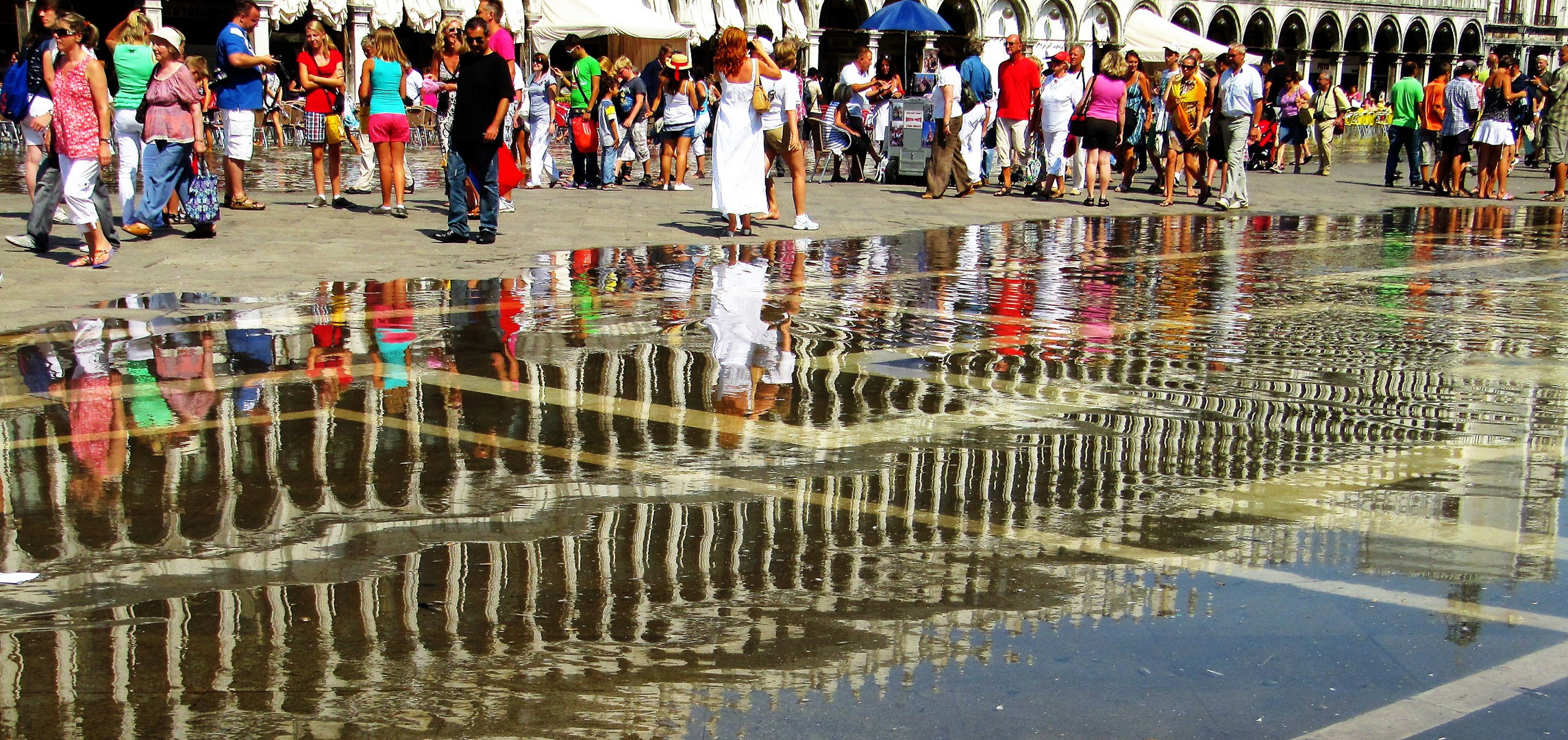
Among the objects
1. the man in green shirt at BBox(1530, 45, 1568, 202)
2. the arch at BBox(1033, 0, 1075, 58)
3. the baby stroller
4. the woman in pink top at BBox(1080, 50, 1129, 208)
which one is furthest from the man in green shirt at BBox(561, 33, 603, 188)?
the arch at BBox(1033, 0, 1075, 58)

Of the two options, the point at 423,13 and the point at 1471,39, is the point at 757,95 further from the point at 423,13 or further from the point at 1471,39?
the point at 1471,39

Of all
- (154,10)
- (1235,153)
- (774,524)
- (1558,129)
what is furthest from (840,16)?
(774,524)

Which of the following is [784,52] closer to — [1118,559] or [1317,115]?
[1118,559]

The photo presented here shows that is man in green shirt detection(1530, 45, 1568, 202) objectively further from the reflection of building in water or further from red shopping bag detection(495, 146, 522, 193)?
the reflection of building in water

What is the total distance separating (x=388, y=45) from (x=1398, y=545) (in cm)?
1033

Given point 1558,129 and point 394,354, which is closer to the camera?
point 394,354

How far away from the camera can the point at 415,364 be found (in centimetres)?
684

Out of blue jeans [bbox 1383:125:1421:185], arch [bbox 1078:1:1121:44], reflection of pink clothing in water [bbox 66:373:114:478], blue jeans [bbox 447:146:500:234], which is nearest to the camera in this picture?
reflection of pink clothing in water [bbox 66:373:114:478]

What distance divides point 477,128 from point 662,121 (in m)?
5.61

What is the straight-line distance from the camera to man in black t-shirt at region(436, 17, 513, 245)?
37.1ft

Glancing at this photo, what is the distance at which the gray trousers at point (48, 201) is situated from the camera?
9.91 m

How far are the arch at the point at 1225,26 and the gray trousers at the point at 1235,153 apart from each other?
39.0 m

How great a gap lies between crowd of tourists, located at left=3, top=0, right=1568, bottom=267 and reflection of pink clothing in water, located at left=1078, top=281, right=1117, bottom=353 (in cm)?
349

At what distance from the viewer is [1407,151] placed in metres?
20.3
